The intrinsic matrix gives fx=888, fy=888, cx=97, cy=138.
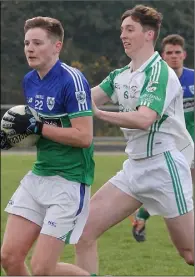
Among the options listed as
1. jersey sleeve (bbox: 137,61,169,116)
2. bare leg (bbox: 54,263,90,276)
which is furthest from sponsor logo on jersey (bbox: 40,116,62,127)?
bare leg (bbox: 54,263,90,276)

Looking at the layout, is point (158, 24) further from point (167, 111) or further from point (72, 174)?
point (72, 174)

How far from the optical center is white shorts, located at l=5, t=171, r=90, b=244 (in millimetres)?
5621

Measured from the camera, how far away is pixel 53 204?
5648 millimetres

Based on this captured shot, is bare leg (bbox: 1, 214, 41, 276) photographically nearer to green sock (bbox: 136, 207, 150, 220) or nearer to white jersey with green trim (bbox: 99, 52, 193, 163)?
white jersey with green trim (bbox: 99, 52, 193, 163)

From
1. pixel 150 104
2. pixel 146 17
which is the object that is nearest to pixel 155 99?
pixel 150 104

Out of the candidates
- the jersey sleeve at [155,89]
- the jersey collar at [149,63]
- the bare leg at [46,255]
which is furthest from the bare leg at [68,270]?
the jersey collar at [149,63]

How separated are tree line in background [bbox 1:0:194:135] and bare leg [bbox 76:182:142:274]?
14.1 m

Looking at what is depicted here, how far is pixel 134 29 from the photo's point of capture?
6.27 m

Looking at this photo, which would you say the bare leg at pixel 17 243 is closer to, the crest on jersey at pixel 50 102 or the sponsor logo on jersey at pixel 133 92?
the crest on jersey at pixel 50 102

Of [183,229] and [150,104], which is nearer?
[150,104]

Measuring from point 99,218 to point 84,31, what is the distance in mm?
17182

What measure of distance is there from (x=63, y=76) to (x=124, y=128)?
35.1 inches

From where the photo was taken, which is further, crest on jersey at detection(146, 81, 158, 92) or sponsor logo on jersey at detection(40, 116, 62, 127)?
crest on jersey at detection(146, 81, 158, 92)

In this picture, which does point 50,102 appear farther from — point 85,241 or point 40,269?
point 85,241
